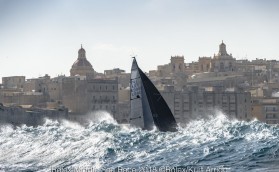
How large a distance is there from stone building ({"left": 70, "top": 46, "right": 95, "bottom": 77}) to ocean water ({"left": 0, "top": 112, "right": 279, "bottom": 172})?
314 feet

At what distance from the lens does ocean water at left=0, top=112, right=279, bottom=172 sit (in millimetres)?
33875

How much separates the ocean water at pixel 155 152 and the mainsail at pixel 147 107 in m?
1.16

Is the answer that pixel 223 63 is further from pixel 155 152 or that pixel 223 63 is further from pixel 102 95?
pixel 155 152

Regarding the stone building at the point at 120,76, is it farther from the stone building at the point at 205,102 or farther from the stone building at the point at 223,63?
the stone building at the point at 205,102

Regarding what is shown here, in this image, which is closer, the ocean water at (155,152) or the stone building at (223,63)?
the ocean water at (155,152)

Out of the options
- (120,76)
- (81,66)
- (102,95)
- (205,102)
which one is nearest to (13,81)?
(81,66)

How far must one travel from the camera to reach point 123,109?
12600 centimetres

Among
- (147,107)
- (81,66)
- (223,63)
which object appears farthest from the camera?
(223,63)

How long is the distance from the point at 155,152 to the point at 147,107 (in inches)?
643

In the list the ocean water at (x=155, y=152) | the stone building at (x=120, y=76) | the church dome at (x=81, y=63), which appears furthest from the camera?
the stone building at (x=120, y=76)

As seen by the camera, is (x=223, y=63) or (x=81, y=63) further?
(x=223, y=63)

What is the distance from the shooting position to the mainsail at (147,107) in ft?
179

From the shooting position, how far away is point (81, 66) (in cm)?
15000

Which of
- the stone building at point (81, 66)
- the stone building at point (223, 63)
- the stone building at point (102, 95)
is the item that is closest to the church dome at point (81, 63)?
the stone building at point (81, 66)
